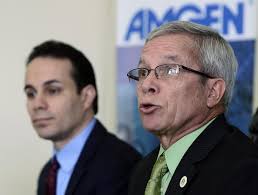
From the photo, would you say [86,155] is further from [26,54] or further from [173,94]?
[26,54]

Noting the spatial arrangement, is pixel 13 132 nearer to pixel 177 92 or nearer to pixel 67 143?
pixel 67 143

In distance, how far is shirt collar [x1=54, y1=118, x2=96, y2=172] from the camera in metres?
2.09

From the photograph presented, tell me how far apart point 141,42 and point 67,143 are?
0.78 metres

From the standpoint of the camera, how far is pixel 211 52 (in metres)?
1.43

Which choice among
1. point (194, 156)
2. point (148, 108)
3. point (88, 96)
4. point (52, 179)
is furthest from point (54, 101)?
point (194, 156)

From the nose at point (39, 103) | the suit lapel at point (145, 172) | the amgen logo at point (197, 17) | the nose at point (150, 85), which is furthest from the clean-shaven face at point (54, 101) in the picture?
the nose at point (150, 85)

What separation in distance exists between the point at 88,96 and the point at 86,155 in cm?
28

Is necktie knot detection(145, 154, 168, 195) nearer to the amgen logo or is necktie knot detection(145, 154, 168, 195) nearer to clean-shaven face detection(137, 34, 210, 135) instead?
clean-shaven face detection(137, 34, 210, 135)

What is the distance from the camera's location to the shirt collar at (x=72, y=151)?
6.86 ft

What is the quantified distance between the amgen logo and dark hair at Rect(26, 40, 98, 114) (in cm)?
52

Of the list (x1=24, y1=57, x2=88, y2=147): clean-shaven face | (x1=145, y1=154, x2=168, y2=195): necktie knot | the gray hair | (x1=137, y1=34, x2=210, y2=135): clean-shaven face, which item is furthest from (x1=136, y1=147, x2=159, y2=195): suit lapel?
(x1=24, y1=57, x2=88, y2=147): clean-shaven face

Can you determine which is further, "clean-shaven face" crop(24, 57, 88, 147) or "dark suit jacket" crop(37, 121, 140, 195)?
"clean-shaven face" crop(24, 57, 88, 147)

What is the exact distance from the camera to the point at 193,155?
1382 millimetres

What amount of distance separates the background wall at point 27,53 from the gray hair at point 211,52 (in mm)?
1380
